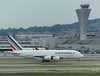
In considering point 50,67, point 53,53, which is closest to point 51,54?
point 53,53

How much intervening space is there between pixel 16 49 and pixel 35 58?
262 inches

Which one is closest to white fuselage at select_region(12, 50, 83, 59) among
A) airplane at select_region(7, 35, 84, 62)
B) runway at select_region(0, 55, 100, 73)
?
airplane at select_region(7, 35, 84, 62)

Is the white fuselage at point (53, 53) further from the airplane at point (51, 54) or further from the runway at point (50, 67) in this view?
the runway at point (50, 67)

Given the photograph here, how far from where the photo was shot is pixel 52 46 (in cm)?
17938

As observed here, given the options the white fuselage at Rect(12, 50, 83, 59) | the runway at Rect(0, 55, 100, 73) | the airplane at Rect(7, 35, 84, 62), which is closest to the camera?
the runway at Rect(0, 55, 100, 73)

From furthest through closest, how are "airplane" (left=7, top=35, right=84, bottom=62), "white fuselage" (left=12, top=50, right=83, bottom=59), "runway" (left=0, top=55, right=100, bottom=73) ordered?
1. "white fuselage" (left=12, top=50, right=83, bottom=59)
2. "airplane" (left=7, top=35, right=84, bottom=62)
3. "runway" (left=0, top=55, right=100, bottom=73)

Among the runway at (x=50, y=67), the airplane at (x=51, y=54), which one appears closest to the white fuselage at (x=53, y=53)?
the airplane at (x=51, y=54)

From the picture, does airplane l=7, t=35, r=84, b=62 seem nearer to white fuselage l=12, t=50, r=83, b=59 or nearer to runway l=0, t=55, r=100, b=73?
white fuselage l=12, t=50, r=83, b=59

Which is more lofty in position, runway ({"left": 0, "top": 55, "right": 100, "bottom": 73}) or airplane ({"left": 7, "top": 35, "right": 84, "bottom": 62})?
airplane ({"left": 7, "top": 35, "right": 84, "bottom": 62})

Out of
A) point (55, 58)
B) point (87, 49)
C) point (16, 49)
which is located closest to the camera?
point (55, 58)

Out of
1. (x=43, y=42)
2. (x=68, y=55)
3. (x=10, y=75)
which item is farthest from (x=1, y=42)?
(x=10, y=75)

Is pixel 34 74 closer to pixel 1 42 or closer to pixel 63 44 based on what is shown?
pixel 1 42

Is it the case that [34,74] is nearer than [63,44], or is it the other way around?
[34,74]

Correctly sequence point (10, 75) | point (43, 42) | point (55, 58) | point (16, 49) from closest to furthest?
point (10, 75)
point (55, 58)
point (16, 49)
point (43, 42)
